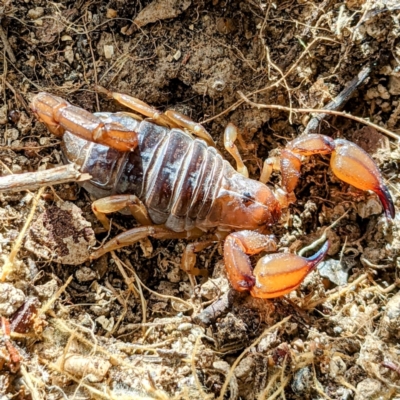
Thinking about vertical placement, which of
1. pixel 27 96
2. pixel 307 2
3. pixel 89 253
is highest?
pixel 307 2

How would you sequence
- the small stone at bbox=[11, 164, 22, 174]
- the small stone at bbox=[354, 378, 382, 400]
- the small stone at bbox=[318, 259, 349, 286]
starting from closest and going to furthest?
1. the small stone at bbox=[354, 378, 382, 400]
2. the small stone at bbox=[318, 259, 349, 286]
3. the small stone at bbox=[11, 164, 22, 174]

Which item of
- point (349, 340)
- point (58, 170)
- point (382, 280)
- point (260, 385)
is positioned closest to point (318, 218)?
point (382, 280)

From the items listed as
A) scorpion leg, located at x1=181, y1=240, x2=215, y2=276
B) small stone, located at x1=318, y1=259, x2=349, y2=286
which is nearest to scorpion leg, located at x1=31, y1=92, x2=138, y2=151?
scorpion leg, located at x1=181, y1=240, x2=215, y2=276

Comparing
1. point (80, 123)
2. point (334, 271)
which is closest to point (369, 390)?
point (334, 271)

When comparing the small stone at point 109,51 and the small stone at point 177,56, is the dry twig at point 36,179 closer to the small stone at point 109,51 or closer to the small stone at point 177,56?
the small stone at point 109,51

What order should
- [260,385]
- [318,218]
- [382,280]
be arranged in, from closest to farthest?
[260,385]
[382,280]
[318,218]

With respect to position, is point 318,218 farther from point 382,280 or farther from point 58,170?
point 58,170

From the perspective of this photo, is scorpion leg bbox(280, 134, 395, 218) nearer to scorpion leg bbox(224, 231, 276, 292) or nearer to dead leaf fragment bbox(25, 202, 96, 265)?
scorpion leg bbox(224, 231, 276, 292)
